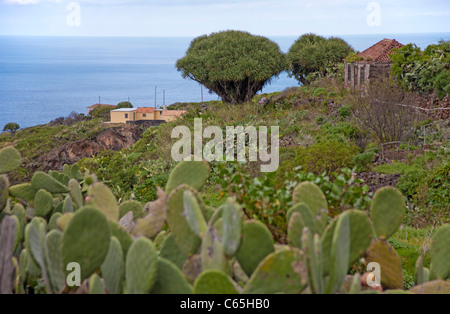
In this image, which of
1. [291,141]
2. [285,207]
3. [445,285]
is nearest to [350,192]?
[285,207]

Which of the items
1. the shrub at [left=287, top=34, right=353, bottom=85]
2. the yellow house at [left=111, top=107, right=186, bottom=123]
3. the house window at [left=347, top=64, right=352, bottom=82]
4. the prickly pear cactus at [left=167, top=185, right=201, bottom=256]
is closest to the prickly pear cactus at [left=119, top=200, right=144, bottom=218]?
the prickly pear cactus at [left=167, top=185, right=201, bottom=256]

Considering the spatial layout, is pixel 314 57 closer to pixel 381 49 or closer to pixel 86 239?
pixel 381 49

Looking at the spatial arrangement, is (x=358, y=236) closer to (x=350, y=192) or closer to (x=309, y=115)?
(x=350, y=192)

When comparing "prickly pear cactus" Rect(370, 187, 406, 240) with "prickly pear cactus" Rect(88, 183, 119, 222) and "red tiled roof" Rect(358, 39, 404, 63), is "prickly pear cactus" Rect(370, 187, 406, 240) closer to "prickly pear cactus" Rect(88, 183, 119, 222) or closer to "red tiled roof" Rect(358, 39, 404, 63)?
"prickly pear cactus" Rect(88, 183, 119, 222)

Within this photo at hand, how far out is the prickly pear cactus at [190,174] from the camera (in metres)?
2.04

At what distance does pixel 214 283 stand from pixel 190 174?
2.48ft

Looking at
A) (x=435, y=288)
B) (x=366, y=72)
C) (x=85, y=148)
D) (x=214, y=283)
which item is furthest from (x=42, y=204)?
(x=366, y=72)

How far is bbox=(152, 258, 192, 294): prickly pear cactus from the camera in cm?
148

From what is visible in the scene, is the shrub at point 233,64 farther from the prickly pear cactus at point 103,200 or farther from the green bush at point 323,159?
the prickly pear cactus at point 103,200

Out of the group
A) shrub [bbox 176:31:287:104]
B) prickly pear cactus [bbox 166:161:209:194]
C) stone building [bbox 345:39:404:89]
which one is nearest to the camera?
prickly pear cactus [bbox 166:161:209:194]

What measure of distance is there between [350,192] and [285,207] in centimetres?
38

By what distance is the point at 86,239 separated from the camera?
4.87 ft

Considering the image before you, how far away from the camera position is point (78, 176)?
10.7ft

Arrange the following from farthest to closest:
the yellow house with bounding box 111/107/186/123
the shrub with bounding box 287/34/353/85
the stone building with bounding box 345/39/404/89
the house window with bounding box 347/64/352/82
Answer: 1. the yellow house with bounding box 111/107/186/123
2. the shrub with bounding box 287/34/353/85
3. the house window with bounding box 347/64/352/82
4. the stone building with bounding box 345/39/404/89
